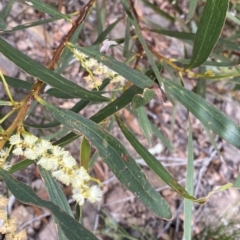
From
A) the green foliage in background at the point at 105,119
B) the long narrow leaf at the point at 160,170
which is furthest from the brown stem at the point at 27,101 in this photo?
the long narrow leaf at the point at 160,170

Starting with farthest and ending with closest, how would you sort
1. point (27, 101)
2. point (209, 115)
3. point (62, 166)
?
point (209, 115) → point (27, 101) → point (62, 166)

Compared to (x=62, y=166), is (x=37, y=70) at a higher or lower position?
higher

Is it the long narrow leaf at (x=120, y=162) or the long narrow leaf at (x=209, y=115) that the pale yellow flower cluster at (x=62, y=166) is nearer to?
the long narrow leaf at (x=120, y=162)

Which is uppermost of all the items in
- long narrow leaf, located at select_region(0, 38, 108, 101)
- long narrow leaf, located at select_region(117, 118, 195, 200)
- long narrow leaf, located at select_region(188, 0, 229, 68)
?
long narrow leaf, located at select_region(188, 0, 229, 68)

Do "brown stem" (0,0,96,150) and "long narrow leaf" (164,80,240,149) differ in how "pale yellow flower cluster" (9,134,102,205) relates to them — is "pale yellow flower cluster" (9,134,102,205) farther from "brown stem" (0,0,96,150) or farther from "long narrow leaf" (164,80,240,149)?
"long narrow leaf" (164,80,240,149)

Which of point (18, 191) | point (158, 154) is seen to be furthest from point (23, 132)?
point (158, 154)

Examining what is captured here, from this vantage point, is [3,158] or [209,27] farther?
[209,27]

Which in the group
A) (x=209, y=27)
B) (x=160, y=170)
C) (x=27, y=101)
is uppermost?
(x=209, y=27)

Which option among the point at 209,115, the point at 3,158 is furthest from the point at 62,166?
the point at 209,115

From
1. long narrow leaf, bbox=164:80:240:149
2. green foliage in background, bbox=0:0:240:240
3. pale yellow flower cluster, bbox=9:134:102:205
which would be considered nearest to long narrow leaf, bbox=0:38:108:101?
green foliage in background, bbox=0:0:240:240

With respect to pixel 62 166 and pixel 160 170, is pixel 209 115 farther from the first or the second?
pixel 62 166
